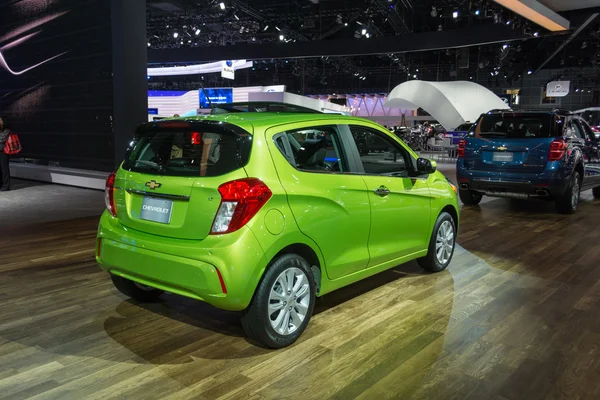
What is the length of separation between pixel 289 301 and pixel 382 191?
1181 mm

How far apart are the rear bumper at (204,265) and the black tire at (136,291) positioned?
643 millimetres

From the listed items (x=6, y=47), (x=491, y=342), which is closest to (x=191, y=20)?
(x=6, y=47)

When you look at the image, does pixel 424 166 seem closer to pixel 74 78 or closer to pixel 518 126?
pixel 518 126

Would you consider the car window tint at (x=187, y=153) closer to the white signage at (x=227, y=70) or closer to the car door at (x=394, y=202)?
the car door at (x=394, y=202)

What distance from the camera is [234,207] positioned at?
2.69 metres

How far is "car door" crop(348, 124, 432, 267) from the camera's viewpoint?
11.9ft

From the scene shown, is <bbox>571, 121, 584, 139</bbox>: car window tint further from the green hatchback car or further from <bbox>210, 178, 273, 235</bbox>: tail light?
<bbox>210, 178, 273, 235</bbox>: tail light

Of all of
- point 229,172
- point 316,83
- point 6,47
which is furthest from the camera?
point 316,83

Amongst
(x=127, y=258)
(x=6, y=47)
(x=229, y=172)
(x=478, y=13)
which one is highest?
(x=478, y=13)

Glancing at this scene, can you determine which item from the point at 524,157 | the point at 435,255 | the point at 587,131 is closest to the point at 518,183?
the point at 524,157

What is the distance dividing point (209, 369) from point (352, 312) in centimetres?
126

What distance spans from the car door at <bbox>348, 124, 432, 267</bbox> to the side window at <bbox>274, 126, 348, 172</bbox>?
0.54 ft

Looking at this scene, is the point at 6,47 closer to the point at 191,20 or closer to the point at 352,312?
the point at 191,20

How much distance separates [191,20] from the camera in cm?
2177
